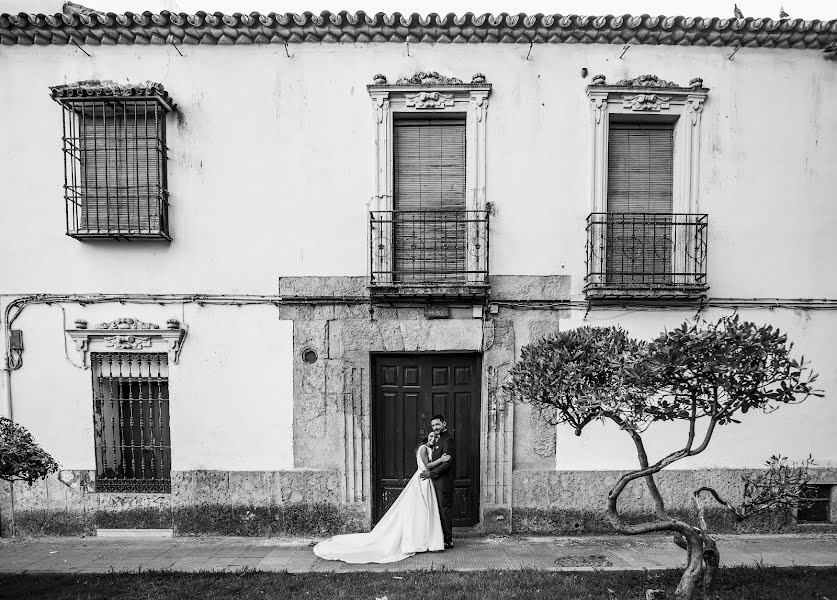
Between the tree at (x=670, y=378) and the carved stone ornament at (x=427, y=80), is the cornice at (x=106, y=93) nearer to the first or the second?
the carved stone ornament at (x=427, y=80)

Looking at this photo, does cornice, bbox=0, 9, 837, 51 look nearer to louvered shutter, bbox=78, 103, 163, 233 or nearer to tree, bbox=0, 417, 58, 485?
louvered shutter, bbox=78, 103, 163, 233

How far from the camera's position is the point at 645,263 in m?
5.65

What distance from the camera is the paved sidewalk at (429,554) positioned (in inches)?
184

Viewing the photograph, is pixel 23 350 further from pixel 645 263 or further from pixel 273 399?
pixel 645 263

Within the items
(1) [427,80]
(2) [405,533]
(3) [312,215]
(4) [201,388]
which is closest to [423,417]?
(2) [405,533]

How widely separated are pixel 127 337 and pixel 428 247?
3.66 m

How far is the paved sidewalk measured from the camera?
15.3 feet

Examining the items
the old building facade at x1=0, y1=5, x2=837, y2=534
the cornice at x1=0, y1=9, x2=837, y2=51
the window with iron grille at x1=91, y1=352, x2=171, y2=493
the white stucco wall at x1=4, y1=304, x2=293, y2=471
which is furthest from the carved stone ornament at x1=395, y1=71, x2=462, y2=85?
the window with iron grille at x1=91, y1=352, x2=171, y2=493

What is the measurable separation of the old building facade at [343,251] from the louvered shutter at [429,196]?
151 millimetres

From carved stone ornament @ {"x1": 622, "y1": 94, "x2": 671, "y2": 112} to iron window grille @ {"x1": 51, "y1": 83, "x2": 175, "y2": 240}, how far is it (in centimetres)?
528

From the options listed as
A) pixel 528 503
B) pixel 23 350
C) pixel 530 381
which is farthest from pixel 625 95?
pixel 23 350

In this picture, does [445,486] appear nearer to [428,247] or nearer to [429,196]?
[428,247]

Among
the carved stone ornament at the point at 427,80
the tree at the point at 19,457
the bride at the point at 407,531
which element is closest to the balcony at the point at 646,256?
the carved stone ornament at the point at 427,80

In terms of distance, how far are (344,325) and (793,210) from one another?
547 cm
